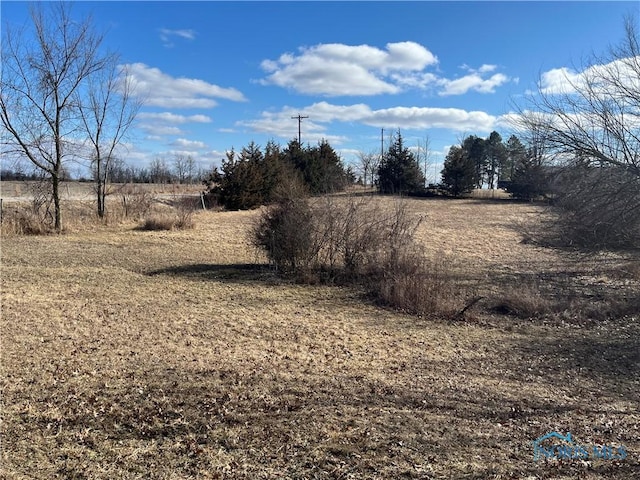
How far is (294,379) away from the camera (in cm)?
491

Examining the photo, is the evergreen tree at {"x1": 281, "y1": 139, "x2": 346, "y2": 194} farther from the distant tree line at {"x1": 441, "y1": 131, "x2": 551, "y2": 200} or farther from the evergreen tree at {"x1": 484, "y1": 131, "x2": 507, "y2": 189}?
the evergreen tree at {"x1": 484, "y1": 131, "x2": 507, "y2": 189}

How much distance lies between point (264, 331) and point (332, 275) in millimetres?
4025

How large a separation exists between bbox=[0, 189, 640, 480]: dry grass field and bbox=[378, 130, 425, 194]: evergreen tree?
3907cm

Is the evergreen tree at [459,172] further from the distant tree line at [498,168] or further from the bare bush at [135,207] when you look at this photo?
the bare bush at [135,207]

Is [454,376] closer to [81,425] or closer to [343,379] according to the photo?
[343,379]

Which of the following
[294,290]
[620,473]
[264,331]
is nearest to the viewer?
[620,473]

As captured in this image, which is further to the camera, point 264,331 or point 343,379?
point 264,331

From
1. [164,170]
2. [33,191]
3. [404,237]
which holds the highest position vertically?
[164,170]

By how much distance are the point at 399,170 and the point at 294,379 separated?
46.0m

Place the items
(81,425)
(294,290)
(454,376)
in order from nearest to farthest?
1. (81,425)
2. (454,376)
3. (294,290)

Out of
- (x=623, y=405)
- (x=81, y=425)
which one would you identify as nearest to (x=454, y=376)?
(x=623, y=405)

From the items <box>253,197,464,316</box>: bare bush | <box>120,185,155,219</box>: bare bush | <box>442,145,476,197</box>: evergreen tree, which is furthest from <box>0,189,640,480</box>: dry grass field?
<box>442,145,476,197</box>: evergreen tree

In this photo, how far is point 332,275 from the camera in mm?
10617

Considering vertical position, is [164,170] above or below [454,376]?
above
